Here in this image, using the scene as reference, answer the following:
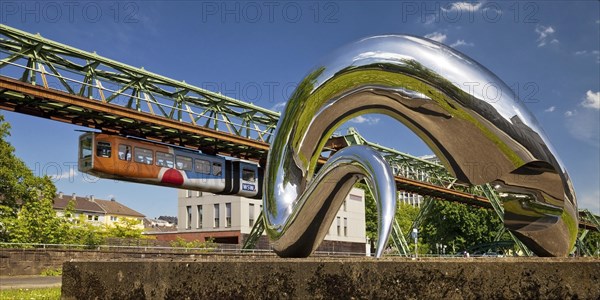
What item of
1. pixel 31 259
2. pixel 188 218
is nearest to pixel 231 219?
pixel 188 218

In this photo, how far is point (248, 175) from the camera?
904 inches

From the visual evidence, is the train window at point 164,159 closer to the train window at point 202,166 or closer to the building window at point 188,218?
the train window at point 202,166

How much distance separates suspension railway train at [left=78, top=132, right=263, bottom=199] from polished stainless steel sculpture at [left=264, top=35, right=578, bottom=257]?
1453cm

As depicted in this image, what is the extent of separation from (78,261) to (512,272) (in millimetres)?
2617

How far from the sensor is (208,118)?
25359mm

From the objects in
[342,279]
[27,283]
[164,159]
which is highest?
[164,159]

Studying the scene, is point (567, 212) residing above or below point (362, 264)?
above

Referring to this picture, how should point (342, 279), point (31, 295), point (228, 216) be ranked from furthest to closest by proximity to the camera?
point (228, 216) → point (31, 295) → point (342, 279)

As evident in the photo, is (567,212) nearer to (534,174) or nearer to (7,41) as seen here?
(534,174)

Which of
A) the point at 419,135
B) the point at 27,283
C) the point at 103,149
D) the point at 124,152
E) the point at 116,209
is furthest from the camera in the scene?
the point at 116,209

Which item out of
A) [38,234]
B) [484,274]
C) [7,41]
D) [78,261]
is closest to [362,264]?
[484,274]

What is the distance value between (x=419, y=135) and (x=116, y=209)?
98.8 meters

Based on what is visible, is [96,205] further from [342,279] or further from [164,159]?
[342,279]

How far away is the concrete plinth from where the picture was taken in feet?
5.74
